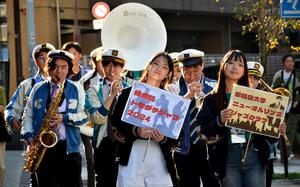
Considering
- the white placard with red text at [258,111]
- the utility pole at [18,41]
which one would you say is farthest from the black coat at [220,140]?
the utility pole at [18,41]

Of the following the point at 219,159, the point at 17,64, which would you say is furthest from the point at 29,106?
the point at 17,64

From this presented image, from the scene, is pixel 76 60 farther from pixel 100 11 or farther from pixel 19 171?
pixel 100 11

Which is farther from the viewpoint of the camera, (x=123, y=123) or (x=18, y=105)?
(x=18, y=105)

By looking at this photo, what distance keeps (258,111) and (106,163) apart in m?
2.25

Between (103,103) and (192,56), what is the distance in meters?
1.06

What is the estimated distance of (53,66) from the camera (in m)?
7.00

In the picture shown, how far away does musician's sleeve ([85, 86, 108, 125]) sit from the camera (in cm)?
733

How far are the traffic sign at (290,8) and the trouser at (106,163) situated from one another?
4333 millimetres

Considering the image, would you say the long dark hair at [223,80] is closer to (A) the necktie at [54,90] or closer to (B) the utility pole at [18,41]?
(A) the necktie at [54,90]

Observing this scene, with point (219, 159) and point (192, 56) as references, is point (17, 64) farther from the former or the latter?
point (219, 159)

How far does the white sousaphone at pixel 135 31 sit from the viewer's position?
29.4ft

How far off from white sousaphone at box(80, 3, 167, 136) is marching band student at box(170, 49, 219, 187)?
140 cm

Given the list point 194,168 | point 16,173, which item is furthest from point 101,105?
point 16,173

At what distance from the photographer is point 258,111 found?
6.07 meters
